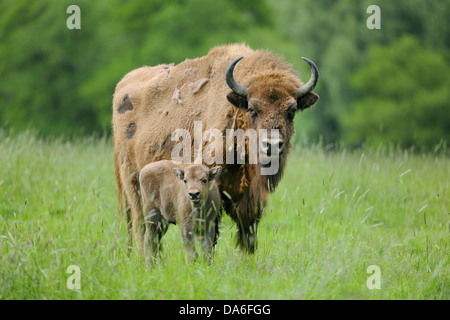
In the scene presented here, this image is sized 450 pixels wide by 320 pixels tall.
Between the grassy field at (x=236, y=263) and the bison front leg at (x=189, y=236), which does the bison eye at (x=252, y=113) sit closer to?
the grassy field at (x=236, y=263)

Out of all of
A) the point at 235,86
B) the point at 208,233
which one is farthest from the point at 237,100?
the point at 208,233

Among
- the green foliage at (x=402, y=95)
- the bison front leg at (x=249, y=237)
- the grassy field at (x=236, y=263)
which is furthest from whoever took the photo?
the green foliage at (x=402, y=95)

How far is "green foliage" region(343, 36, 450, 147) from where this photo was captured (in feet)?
89.9

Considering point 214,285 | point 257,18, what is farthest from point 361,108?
point 214,285

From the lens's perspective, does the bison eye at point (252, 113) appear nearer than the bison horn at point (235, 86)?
Yes

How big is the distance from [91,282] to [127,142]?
2998 mm

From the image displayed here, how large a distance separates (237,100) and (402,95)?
82.9ft

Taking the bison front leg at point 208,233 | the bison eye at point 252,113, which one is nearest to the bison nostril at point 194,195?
the bison front leg at point 208,233

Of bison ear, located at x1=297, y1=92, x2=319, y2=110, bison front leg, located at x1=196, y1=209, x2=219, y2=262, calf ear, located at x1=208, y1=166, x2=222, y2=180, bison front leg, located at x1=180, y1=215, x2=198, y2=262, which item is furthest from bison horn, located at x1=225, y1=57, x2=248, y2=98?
bison front leg, located at x1=180, y1=215, x2=198, y2=262

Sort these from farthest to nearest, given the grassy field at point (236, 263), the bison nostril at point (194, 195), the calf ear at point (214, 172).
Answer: the calf ear at point (214, 172)
the bison nostril at point (194, 195)
the grassy field at point (236, 263)

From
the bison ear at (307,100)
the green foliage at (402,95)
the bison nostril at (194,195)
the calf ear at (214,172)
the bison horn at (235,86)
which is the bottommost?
the green foliage at (402,95)

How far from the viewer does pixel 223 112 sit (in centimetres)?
596

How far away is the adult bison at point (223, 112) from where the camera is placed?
556cm

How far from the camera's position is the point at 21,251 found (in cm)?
484
